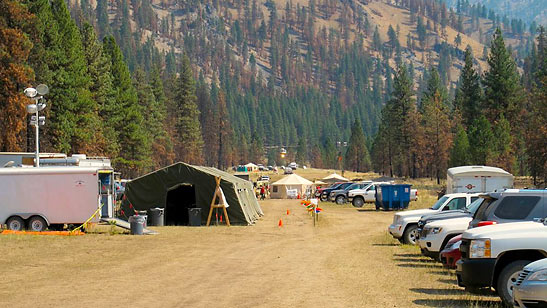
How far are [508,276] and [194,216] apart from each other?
23.5 m

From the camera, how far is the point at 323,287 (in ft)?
49.1

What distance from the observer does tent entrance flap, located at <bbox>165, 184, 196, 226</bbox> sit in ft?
119

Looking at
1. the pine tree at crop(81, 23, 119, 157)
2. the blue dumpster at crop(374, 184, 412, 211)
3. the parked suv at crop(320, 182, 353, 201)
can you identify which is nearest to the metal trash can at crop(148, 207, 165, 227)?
the blue dumpster at crop(374, 184, 412, 211)

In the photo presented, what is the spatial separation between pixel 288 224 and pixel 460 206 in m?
13.0

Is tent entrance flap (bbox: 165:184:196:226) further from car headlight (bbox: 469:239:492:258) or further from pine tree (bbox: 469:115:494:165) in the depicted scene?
pine tree (bbox: 469:115:494:165)

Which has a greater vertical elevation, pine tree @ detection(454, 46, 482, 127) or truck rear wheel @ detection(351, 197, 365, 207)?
pine tree @ detection(454, 46, 482, 127)

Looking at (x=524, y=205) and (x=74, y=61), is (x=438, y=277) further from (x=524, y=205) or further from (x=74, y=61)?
(x=74, y=61)

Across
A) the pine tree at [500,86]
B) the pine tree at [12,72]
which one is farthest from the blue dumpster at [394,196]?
the pine tree at [500,86]

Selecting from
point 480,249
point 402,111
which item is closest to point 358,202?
point 480,249

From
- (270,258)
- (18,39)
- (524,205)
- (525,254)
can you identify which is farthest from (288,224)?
(525,254)

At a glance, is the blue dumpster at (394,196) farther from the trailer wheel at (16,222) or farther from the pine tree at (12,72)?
the trailer wheel at (16,222)

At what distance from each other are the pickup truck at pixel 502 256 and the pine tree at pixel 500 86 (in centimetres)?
7886

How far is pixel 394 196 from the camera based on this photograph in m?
50.1

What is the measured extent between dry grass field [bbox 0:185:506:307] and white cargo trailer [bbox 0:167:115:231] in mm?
1595
